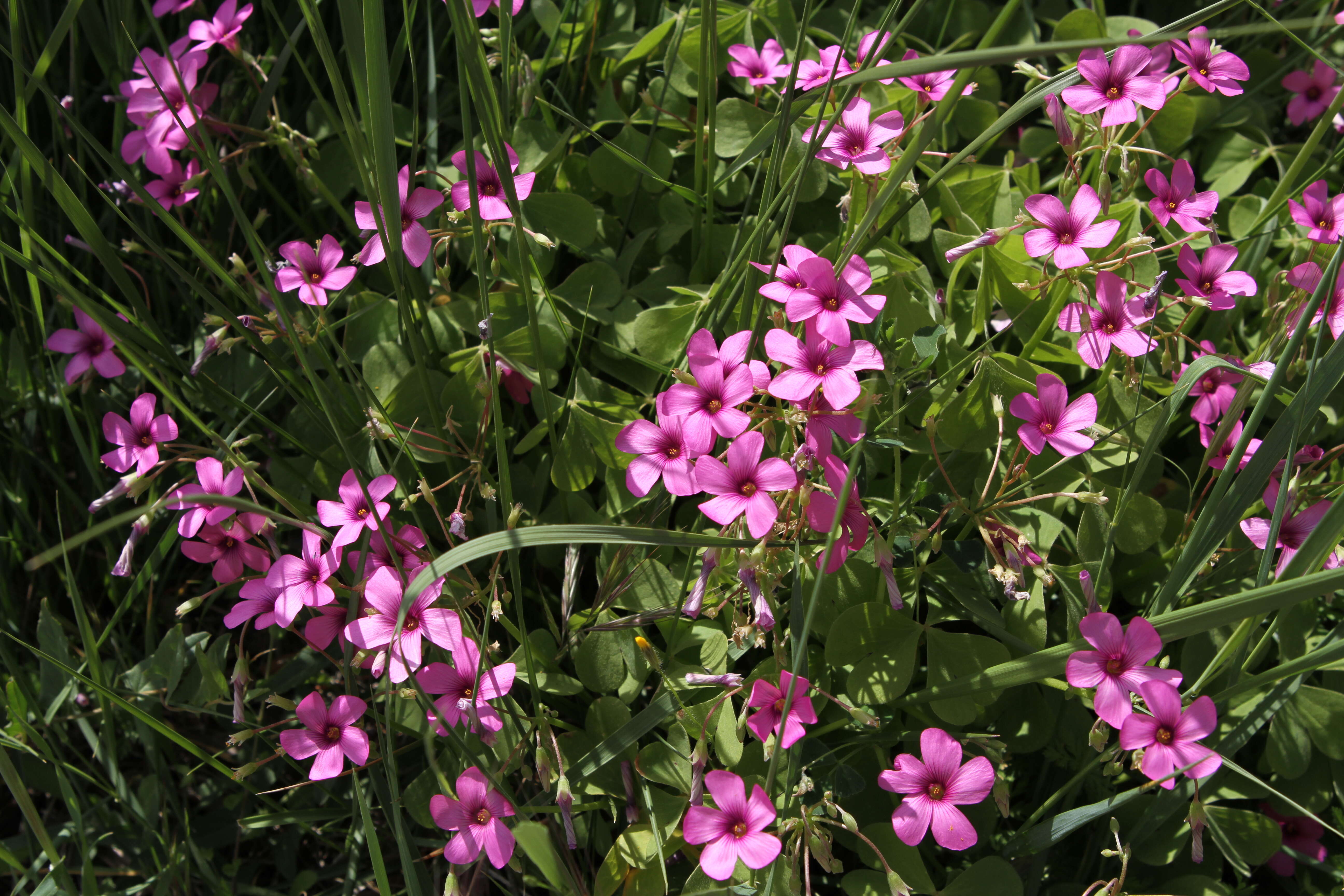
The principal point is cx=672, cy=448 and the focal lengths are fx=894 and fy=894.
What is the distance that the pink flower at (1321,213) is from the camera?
182 cm

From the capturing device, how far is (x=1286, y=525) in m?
1.69

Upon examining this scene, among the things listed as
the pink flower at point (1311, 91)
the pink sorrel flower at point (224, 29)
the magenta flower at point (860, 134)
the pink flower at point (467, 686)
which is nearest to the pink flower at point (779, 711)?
the pink flower at point (467, 686)

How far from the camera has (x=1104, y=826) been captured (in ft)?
5.84

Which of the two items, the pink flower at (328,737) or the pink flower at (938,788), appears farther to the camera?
the pink flower at (328,737)

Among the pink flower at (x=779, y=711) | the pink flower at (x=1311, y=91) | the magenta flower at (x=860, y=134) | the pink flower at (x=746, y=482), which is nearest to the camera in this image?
the pink flower at (x=746, y=482)

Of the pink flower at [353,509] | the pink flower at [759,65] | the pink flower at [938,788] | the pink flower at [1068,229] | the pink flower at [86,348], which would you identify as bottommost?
the pink flower at [938,788]

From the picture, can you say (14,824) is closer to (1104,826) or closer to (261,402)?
(261,402)

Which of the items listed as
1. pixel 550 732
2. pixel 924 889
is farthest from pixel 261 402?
pixel 924 889

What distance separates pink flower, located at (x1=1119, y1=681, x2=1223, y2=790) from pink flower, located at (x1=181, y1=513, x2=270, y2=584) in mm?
1560

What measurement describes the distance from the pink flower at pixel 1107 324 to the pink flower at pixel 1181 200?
19cm

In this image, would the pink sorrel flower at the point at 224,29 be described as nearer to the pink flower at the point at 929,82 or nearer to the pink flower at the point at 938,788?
the pink flower at the point at 929,82

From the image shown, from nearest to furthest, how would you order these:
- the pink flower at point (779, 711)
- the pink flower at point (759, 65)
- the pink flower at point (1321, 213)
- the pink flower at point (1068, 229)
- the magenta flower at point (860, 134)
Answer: the pink flower at point (779, 711) → the pink flower at point (1068, 229) → the magenta flower at point (860, 134) → the pink flower at point (1321, 213) → the pink flower at point (759, 65)

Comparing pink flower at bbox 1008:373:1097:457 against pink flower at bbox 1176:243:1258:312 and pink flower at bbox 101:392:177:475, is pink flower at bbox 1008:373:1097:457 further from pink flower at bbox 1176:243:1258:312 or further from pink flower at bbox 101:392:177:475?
pink flower at bbox 101:392:177:475

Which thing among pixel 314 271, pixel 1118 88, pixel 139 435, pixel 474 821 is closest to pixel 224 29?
pixel 314 271
